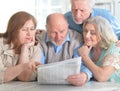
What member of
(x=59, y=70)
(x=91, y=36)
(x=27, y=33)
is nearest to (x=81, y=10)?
(x=91, y=36)

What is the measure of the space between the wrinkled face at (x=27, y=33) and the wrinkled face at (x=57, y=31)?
0.10 metres

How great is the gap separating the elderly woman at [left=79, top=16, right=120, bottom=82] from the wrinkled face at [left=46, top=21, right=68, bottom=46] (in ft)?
0.36

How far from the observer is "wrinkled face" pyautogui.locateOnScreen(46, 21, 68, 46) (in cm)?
137

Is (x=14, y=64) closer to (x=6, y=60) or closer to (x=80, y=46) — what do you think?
(x=6, y=60)

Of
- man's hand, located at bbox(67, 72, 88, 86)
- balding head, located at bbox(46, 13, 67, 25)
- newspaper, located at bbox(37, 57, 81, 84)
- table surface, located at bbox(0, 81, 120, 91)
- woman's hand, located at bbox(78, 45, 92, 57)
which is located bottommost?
table surface, located at bbox(0, 81, 120, 91)

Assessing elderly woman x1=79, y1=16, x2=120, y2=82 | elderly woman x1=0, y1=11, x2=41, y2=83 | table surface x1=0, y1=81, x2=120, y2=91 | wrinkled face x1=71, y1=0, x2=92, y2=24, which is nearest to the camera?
table surface x1=0, y1=81, x2=120, y2=91

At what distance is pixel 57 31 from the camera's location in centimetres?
138

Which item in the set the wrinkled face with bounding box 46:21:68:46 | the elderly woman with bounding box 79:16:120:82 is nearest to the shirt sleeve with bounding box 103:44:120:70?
the elderly woman with bounding box 79:16:120:82

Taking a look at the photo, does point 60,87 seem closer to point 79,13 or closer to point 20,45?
point 20,45

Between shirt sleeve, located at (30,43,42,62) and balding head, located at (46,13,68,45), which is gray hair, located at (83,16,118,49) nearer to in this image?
balding head, located at (46,13,68,45)

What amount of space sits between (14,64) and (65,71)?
351 mm

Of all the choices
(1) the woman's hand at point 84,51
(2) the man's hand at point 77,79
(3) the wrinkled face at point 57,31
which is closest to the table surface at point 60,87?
(2) the man's hand at point 77,79

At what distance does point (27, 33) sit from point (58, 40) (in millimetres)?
172

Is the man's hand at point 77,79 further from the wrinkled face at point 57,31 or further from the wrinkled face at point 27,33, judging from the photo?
the wrinkled face at point 27,33
